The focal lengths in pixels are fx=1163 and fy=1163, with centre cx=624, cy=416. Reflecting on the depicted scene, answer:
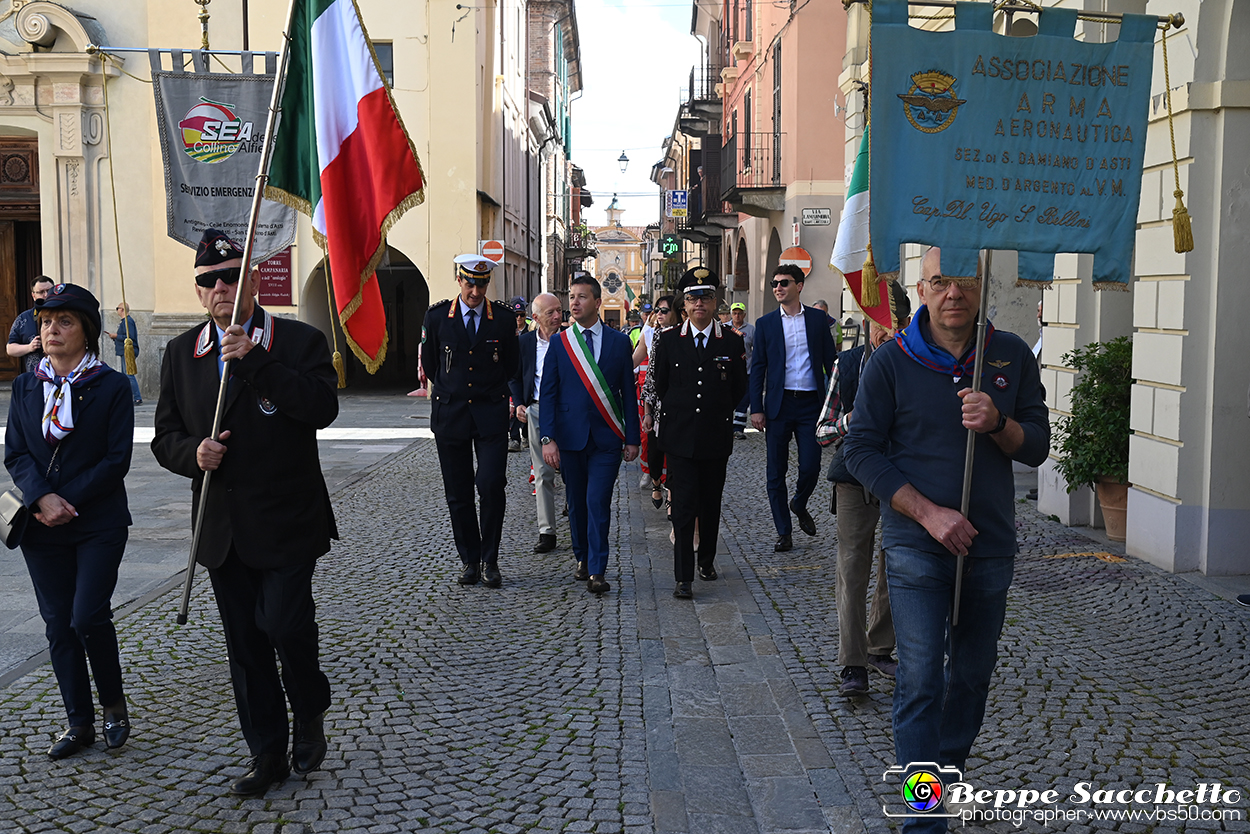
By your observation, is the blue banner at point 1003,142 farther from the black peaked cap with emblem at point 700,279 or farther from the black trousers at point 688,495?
the black peaked cap with emblem at point 700,279

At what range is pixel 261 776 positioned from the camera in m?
4.10

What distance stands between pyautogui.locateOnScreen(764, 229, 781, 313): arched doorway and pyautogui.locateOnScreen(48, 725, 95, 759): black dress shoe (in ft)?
72.3

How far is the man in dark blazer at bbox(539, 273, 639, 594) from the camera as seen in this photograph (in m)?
7.34

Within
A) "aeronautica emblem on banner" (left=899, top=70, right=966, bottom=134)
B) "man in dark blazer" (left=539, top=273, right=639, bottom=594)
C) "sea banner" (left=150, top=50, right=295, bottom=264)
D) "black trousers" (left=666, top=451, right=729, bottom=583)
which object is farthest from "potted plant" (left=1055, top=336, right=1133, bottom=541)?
"sea banner" (left=150, top=50, right=295, bottom=264)

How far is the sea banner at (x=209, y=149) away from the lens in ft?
20.3

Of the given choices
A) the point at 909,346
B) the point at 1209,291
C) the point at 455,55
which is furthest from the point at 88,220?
the point at 909,346

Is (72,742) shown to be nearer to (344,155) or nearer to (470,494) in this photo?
(344,155)

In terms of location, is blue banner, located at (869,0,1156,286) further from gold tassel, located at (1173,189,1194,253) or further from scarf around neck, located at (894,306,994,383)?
gold tassel, located at (1173,189,1194,253)

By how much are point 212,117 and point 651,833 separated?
4638mm

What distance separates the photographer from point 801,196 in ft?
73.0

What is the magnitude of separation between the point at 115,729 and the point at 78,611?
0.49 meters

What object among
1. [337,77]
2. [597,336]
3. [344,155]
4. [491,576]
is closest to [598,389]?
[597,336]

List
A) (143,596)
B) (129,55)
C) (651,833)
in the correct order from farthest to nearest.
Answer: (129,55) < (143,596) < (651,833)

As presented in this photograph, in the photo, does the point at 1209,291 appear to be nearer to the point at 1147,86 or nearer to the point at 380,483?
the point at 1147,86
